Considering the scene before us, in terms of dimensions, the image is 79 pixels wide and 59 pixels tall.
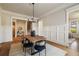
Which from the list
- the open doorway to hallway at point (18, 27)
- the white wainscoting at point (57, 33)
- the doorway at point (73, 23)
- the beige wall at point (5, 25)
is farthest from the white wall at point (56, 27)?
the open doorway to hallway at point (18, 27)

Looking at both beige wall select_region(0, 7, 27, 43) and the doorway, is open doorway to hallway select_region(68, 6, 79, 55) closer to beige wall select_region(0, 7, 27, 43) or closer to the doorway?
the doorway

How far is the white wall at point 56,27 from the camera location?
3089 mm

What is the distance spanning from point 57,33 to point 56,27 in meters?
0.30

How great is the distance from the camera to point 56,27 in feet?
11.4

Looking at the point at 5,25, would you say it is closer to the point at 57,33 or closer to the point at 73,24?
the point at 57,33

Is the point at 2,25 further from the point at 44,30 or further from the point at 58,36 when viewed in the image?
the point at 58,36

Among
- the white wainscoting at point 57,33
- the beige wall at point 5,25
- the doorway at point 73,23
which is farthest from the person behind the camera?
the beige wall at point 5,25

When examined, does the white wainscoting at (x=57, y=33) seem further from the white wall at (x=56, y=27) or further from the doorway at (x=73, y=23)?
the doorway at (x=73, y=23)

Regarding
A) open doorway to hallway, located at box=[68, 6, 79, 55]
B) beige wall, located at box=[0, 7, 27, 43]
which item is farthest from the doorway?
beige wall, located at box=[0, 7, 27, 43]

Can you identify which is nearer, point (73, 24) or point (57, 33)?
point (73, 24)

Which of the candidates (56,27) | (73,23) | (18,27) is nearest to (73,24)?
(73,23)

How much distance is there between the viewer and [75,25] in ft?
9.22

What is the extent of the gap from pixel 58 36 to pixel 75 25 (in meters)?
0.89

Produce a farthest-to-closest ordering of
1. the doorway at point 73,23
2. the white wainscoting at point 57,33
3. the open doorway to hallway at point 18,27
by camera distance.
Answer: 1. the open doorway to hallway at point 18,27
2. the white wainscoting at point 57,33
3. the doorway at point 73,23
